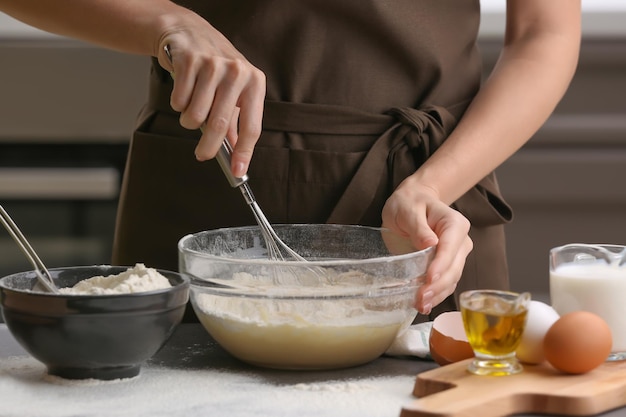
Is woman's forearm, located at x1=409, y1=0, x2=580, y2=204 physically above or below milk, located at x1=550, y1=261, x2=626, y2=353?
above

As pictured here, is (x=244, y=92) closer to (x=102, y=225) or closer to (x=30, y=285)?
(x=30, y=285)

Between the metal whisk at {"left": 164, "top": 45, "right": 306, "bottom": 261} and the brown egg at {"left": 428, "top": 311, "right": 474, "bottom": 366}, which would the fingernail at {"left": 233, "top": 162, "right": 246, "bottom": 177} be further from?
the brown egg at {"left": 428, "top": 311, "right": 474, "bottom": 366}

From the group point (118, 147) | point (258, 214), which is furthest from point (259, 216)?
point (118, 147)

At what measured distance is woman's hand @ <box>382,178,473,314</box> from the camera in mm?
1023

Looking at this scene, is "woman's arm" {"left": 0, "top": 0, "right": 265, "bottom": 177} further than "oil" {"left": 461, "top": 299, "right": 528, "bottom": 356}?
Yes

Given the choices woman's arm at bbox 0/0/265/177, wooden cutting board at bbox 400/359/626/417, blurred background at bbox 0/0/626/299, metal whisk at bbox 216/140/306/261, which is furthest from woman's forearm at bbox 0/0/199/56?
blurred background at bbox 0/0/626/299

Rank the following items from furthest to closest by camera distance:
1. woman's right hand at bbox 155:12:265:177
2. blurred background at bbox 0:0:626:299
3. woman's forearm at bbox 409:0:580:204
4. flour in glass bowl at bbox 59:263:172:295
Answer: blurred background at bbox 0:0:626:299
woman's forearm at bbox 409:0:580:204
woman's right hand at bbox 155:12:265:177
flour in glass bowl at bbox 59:263:172:295

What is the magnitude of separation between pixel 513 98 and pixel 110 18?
541 millimetres

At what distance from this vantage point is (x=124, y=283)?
36.9 inches

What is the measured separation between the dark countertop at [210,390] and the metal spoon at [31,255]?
3.2 inches

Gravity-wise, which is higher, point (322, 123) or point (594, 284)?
point (322, 123)

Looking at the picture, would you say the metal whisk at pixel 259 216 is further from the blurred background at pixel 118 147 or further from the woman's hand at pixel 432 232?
the blurred background at pixel 118 147

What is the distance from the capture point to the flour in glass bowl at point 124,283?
0.93 metres

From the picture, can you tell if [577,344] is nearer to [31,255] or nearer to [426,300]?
[426,300]
